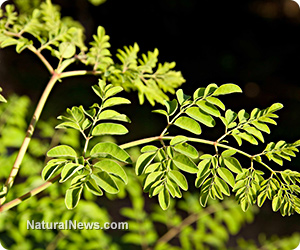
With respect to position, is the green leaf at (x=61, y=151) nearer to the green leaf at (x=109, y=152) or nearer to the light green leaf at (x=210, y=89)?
the green leaf at (x=109, y=152)

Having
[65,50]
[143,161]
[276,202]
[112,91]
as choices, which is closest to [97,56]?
[65,50]

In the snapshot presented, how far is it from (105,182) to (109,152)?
0.18ft

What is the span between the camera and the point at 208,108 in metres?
0.61

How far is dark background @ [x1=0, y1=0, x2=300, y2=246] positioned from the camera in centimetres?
301

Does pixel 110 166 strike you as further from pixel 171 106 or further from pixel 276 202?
pixel 276 202

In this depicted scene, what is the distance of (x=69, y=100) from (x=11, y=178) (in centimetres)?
255

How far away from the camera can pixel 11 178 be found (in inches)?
27.7

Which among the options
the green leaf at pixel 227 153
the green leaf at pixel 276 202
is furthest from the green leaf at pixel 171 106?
the green leaf at pixel 276 202

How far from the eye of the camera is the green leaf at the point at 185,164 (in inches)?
22.5

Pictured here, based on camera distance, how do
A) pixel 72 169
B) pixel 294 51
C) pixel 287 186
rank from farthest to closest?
pixel 294 51 < pixel 287 186 < pixel 72 169

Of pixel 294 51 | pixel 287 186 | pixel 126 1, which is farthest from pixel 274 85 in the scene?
pixel 287 186

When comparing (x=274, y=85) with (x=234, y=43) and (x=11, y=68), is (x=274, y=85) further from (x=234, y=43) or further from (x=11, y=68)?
(x=11, y=68)

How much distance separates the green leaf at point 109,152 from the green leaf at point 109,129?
26mm

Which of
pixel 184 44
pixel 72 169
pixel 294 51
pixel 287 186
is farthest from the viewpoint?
pixel 184 44
